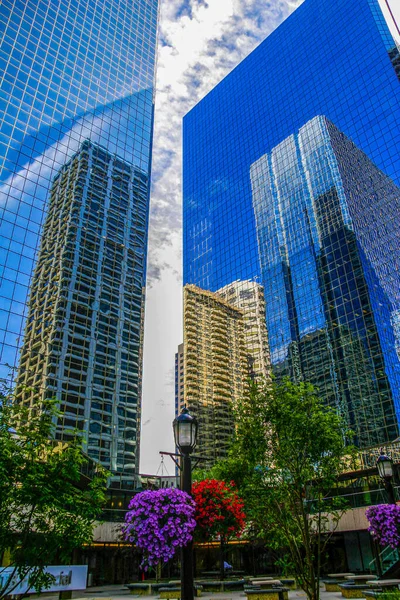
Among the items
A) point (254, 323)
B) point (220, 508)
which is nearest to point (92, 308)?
point (220, 508)

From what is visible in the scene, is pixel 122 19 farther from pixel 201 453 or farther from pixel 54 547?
pixel 54 547

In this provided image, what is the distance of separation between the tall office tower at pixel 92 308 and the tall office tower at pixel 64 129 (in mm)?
315

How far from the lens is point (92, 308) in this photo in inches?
2645

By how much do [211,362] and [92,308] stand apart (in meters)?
62.2

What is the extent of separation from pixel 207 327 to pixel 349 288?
54.9 meters

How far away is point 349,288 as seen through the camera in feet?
256

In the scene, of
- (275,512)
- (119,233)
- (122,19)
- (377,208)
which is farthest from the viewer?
(122,19)

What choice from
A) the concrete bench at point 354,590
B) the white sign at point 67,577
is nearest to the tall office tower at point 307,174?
the concrete bench at point 354,590

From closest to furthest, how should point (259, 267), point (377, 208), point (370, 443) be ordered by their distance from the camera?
point (370, 443), point (377, 208), point (259, 267)

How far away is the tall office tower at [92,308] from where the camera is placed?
195ft

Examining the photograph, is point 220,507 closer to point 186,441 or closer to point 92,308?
point 186,441

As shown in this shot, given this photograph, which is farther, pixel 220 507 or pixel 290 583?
pixel 290 583

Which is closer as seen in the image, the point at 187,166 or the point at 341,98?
the point at 341,98

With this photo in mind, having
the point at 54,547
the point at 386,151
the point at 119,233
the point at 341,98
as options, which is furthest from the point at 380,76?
the point at 54,547
